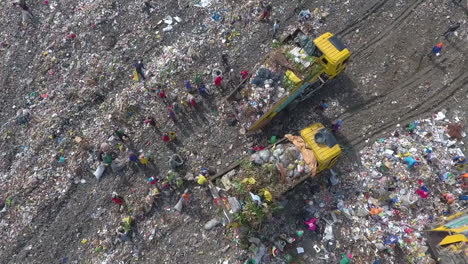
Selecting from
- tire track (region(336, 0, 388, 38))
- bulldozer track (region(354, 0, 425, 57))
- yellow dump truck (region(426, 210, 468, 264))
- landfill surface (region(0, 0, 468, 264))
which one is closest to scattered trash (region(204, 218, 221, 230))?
landfill surface (region(0, 0, 468, 264))

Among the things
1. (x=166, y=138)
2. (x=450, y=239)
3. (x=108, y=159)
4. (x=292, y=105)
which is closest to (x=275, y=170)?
(x=292, y=105)

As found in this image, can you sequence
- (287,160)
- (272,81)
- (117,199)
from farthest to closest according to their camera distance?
(272,81) → (117,199) → (287,160)

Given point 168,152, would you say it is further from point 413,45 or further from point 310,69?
point 413,45

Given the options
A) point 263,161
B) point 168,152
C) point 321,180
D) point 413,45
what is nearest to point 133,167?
point 168,152

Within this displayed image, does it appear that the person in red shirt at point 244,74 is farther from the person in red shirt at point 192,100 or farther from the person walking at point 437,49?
the person walking at point 437,49

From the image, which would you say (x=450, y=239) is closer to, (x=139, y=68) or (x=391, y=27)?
(x=391, y=27)

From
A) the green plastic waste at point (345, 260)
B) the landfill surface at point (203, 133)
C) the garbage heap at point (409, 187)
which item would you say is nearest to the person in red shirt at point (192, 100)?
the landfill surface at point (203, 133)

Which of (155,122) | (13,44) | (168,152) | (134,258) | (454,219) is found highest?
(13,44)
